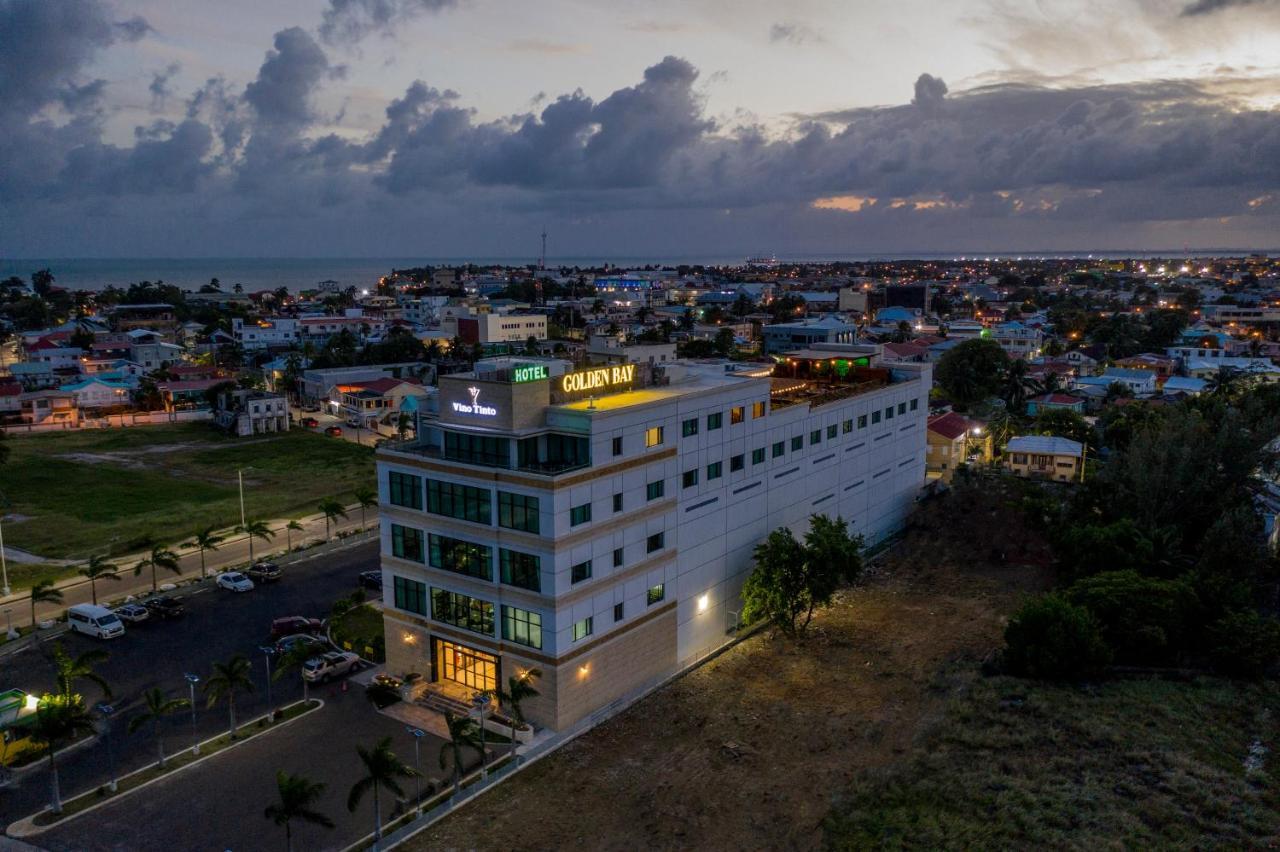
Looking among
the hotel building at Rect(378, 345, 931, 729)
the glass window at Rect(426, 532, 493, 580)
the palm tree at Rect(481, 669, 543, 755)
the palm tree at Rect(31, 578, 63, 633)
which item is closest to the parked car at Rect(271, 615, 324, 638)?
the hotel building at Rect(378, 345, 931, 729)

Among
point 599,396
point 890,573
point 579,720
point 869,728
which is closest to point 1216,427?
point 890,573

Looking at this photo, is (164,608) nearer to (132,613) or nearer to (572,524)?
(132,613)

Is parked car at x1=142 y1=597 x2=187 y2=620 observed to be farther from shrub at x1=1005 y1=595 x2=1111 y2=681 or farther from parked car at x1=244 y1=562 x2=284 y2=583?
shrub at x1=1005 y1=595 x2=1111 y2=681

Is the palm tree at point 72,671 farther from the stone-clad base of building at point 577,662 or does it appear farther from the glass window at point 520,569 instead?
the glass window at point 520,569

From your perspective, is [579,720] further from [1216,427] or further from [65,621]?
[1216,427]

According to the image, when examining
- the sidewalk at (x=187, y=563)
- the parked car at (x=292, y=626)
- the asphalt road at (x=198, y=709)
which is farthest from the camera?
the sidewalk at (x=187, y=563)

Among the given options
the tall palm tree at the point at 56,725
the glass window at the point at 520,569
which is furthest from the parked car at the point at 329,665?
the glass window at the point at 520,569

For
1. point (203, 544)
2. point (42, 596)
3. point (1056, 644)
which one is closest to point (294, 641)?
point (203, 544)
